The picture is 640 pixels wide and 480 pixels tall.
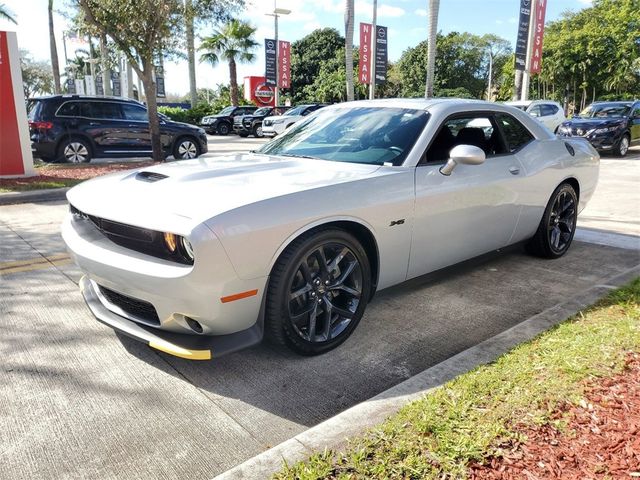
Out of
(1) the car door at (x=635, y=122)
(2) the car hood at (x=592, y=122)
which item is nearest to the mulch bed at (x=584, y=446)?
(2) the car hood at (x=592, y=122)

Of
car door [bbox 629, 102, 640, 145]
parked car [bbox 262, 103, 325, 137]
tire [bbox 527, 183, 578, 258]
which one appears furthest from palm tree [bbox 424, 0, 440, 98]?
tire [bbox 527, 183, 578, 258]

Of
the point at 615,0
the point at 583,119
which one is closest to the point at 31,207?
the point at 583,119

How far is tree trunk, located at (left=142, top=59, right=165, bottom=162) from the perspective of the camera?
12.8m

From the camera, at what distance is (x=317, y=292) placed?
122 inches

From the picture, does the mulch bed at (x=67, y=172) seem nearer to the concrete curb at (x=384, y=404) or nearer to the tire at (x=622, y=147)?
the concrete curb at (x=384, y=404)

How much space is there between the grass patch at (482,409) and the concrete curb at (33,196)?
7576mm

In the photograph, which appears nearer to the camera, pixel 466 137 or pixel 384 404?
pixel 384 404

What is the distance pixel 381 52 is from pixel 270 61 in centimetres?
745

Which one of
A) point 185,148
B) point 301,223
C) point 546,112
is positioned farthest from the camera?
point 546,112

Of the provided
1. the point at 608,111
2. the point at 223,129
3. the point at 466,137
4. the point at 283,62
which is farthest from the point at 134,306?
the point at 283,62

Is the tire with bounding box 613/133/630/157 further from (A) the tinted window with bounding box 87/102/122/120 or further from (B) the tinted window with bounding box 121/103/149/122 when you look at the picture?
(A) the tinted window with bounding box 87/102/122/120

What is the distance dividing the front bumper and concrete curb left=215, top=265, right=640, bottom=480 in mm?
692

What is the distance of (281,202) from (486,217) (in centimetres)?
200

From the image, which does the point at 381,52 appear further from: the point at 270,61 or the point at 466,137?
the point at 466,137
